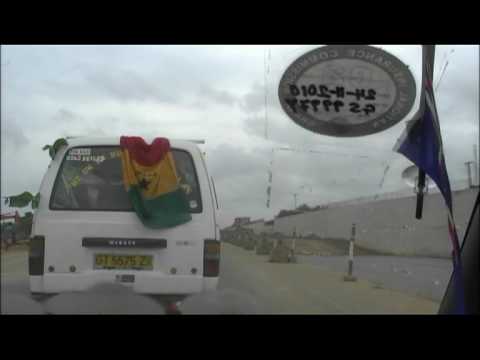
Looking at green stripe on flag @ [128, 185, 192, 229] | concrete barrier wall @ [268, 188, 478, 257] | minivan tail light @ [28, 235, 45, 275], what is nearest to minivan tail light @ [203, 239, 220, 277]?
green stripe on flag @ [128, 185, 192, 229]

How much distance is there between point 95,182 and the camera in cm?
453

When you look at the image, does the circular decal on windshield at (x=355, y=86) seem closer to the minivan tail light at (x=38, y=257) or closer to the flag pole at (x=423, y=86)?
the flag pole at (x=423, y=86)

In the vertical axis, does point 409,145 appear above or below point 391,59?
below

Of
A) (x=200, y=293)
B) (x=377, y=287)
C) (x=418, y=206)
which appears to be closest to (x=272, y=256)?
(x=377, y=287)

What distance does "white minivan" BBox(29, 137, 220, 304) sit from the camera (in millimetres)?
4344

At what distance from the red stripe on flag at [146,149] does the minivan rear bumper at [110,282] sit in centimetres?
81

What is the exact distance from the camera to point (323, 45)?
3.93 metres

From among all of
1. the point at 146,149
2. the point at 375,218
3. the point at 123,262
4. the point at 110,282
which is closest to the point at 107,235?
the point at 123,262

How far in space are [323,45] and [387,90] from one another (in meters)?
0.50

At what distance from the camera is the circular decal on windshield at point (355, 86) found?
12.8 ft

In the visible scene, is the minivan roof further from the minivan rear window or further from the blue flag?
the blue flag

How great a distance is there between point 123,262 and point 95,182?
63cm

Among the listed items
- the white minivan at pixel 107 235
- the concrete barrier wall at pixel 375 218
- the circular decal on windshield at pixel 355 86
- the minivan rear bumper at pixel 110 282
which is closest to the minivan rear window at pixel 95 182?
the white minivan at pixel 107 235
